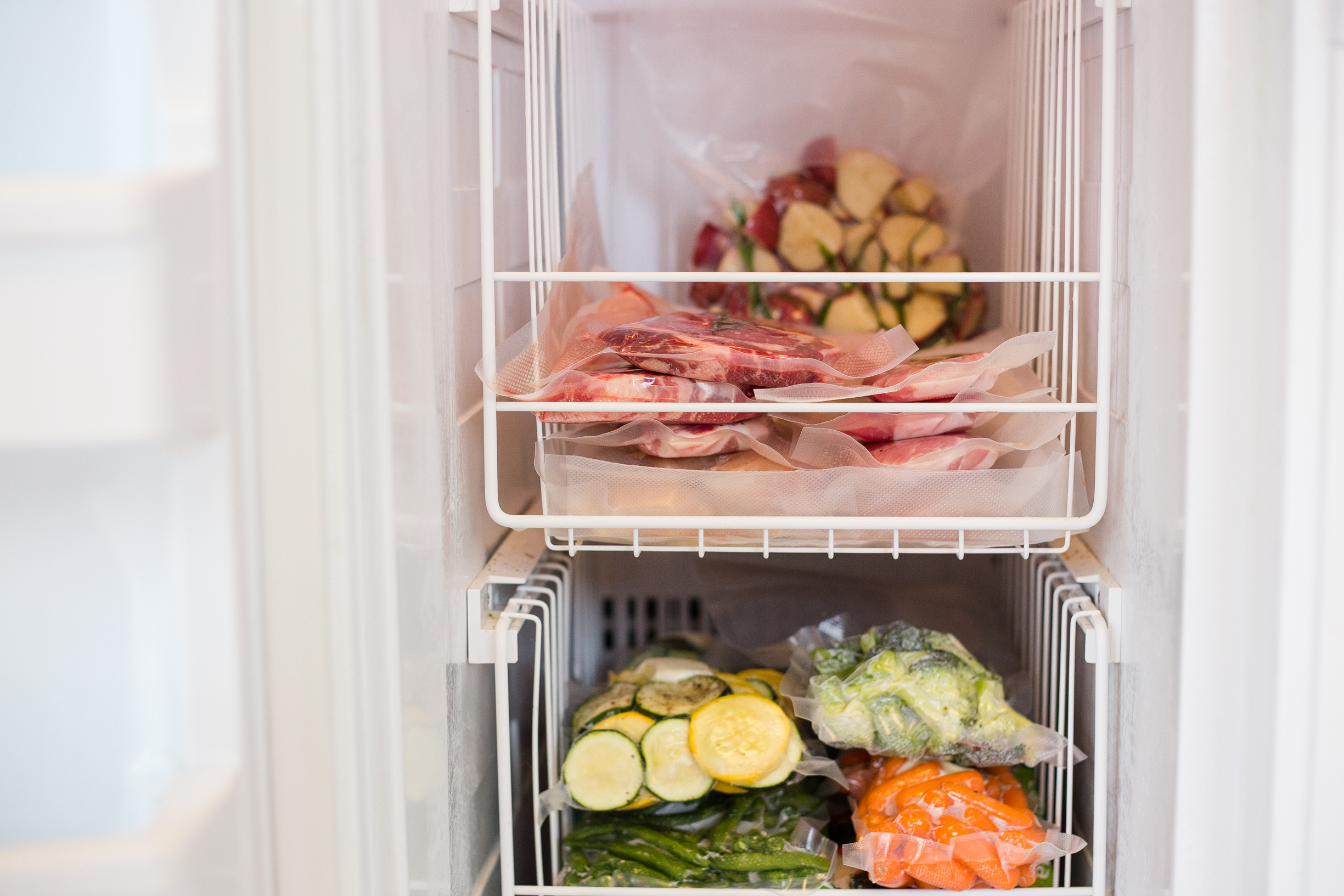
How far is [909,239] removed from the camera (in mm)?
1234

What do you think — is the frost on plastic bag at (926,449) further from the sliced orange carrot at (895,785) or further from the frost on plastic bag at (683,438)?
the sliced orange carrot at (895,785)

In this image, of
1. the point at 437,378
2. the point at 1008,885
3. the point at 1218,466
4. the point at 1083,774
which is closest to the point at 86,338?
the point at 437,378

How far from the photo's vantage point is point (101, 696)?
1.93ft

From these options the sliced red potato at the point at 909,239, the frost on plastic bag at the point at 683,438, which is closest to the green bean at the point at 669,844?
the frost on plastic bag at the point at 683,438

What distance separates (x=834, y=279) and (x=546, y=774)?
0.64 meters

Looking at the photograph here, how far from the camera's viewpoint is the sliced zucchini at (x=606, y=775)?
959 millimetres

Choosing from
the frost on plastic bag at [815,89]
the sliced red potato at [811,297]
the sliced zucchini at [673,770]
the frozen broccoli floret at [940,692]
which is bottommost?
the sliced zucchini at [673,770]

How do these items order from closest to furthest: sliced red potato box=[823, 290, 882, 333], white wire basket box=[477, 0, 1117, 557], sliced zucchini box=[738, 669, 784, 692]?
white wire basket box=[477, 0, 1117, 557] → sliced zucchini box=[738, 669, 784, 692] → sliced red potato box=[823, 290, 882, 333]

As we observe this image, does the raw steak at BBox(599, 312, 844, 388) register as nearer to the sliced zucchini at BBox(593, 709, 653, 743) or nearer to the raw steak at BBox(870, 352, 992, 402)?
the raw steak at BBox(870, 352, 992, 402)

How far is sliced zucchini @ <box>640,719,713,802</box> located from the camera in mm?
963

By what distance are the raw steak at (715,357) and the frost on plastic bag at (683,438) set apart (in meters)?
0.04

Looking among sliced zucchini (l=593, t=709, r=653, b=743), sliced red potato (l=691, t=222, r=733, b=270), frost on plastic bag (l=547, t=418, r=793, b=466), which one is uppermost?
sliced red potato (l=691, t=222, r=733, b=270)

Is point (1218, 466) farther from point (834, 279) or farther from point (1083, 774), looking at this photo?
point (1083, 774)

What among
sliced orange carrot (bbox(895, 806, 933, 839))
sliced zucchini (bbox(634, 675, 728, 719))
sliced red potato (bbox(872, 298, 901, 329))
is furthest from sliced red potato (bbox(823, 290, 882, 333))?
sliced orange carrot (bbox(895, 806, 933, 839))
